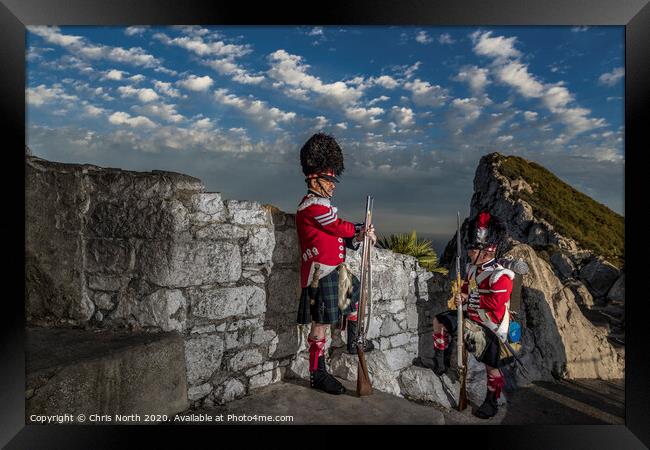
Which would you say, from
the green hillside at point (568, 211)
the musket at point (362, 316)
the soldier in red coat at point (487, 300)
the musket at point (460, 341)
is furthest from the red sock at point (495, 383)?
the green hillside at point (568, 211)

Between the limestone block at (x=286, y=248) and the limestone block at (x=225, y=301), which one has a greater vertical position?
the limestone block at (x=286, y=248)

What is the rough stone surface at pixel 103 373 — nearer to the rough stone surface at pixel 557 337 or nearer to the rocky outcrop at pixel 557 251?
the rough stone surface at pixel 557 337

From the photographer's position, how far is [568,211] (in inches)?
456

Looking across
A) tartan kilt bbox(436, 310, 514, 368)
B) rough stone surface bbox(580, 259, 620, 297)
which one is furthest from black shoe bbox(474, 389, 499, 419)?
rough stone surface bbox(580, 259, 620, 297)

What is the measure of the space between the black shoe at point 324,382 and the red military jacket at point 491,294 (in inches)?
53.0

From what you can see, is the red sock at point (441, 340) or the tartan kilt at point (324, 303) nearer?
the tartan kilt at point (324, 303)

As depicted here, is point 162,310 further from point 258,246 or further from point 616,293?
point 616,293

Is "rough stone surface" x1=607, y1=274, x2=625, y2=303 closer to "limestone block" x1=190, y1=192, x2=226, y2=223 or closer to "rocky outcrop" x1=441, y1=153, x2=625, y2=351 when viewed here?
"rocky outcrop" x1=441, y1=153, x2=625, y2=351

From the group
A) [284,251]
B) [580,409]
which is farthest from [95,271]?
[580,409]

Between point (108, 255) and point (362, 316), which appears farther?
point (362, 316)

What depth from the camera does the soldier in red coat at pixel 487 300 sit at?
11.3ft

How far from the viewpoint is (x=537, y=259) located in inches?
210
